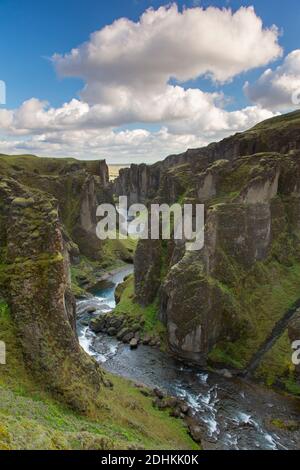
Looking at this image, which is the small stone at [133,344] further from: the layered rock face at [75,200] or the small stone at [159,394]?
the layered rock face at [75,200]

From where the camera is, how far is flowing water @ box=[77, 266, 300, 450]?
39531 mm

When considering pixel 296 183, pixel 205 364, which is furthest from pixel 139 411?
pixel 296 183

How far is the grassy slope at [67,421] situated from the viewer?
2138 cm

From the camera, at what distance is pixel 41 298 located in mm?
35875

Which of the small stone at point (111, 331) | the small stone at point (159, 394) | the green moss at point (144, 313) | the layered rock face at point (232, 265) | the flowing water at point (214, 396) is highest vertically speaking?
the layered rock face at point (232, 265)

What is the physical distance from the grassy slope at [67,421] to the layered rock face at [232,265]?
1701 centimetres

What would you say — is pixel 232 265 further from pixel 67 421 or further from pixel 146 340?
pixel 67 421

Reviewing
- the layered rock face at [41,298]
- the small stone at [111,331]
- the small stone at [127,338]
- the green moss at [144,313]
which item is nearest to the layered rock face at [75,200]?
the green moss at [144,313]

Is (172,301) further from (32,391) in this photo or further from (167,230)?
(32,391)

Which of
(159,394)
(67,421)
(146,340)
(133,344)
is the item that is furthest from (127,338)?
(67,421)

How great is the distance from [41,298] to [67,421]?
11671 millimetres

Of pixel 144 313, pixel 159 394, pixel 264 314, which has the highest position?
pixel 264 314

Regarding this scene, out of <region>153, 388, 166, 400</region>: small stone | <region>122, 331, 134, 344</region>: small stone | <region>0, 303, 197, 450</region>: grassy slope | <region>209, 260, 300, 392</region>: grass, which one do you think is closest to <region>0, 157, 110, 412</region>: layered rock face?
<region>0, 303, 197, 450</region>: grassy slope
